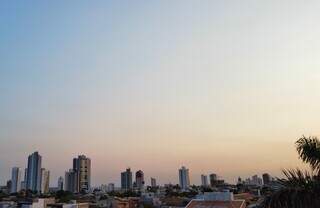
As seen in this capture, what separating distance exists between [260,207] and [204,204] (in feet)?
117

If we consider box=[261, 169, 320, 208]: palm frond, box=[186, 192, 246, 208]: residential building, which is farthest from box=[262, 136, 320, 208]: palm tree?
box=[186, 192, 246, 208]: residential building

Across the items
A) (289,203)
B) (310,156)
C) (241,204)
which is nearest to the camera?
(289,203)

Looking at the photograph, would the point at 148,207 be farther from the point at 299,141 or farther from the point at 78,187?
the point at 78,187

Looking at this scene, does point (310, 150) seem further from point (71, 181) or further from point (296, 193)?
point (71, 181)

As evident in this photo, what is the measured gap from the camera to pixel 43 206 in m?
61.4

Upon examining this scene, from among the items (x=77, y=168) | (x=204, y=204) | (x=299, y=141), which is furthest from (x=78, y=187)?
(x=299, y=141)

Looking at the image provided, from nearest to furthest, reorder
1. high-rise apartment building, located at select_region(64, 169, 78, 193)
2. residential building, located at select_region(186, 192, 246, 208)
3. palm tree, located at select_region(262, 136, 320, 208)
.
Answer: palm tree, located at select_region(262, 136, 320, 208)
residential building, located at select_region(186, 192, 246, 208)
high-rise apartment building, located at select_region(64, 169, 78, 193)

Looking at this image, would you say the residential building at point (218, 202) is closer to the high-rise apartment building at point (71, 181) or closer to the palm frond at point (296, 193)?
the palm frond at point (296, 193)

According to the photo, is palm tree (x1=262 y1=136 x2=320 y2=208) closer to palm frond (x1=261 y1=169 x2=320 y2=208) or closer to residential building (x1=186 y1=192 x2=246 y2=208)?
palm frond (x1=261 y1=169 x2=320 y2=208)

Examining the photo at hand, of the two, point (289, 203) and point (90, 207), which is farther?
point (90, 207)

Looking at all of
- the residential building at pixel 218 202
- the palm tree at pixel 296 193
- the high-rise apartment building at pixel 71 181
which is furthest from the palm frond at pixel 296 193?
the high-rise apartment building at pixel 71 181

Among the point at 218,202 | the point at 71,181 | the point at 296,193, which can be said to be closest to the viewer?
the point at 296,193

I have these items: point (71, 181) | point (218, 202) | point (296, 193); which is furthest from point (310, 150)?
point (71, 181)

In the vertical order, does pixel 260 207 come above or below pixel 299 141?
below
